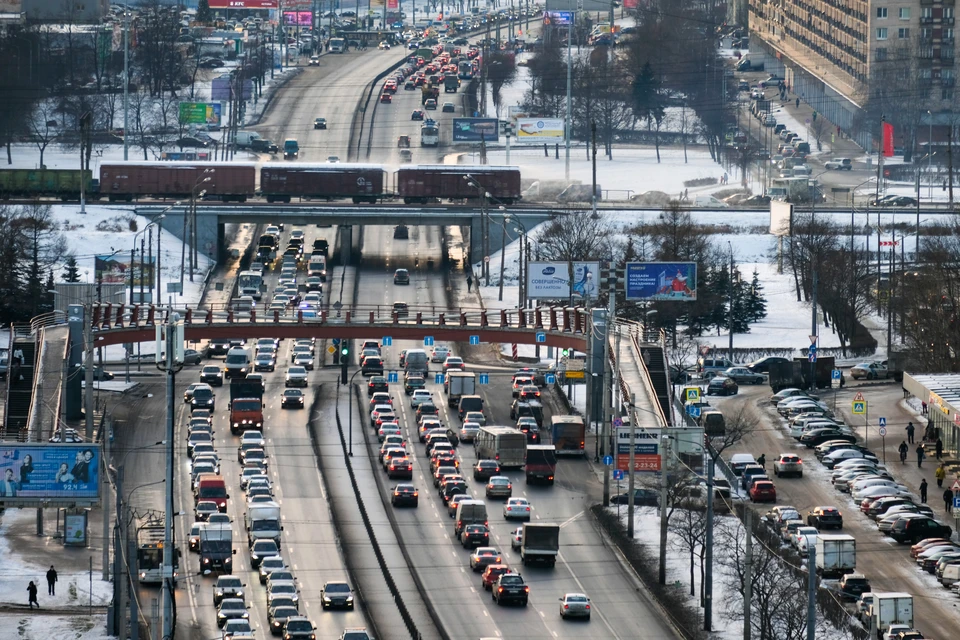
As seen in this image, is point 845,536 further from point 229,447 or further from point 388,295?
point 388,295

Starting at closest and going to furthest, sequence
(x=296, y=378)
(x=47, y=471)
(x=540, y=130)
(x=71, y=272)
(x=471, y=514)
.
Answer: (x=47, y=471) → (x=471, y=514) → (x=296, y=378) → (x=71, y=272) → (x=540, y=130)

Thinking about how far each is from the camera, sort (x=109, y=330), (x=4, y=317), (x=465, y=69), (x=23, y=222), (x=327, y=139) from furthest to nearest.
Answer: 1. (x=465, y=69)
2. (x=327, y=139)
3. (x=23, y=222)
4. (x=4, y=317)
5. (x=109, y=330)

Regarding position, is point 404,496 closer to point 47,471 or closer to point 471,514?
point 471,514

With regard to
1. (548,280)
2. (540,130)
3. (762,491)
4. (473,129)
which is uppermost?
(540,130)

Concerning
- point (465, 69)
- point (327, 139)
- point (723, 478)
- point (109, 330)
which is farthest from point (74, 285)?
point (465, 69)

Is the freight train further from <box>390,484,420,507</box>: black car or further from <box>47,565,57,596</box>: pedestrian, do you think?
<box>47,565,57,596</box>: pedestrian

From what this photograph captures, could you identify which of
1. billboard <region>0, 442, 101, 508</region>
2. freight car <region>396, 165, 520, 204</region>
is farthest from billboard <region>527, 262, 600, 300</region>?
billboard <region>0, 442, 101, 508</region>

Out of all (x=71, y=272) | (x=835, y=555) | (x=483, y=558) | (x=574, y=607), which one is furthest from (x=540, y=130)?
(x=574, y=607)
